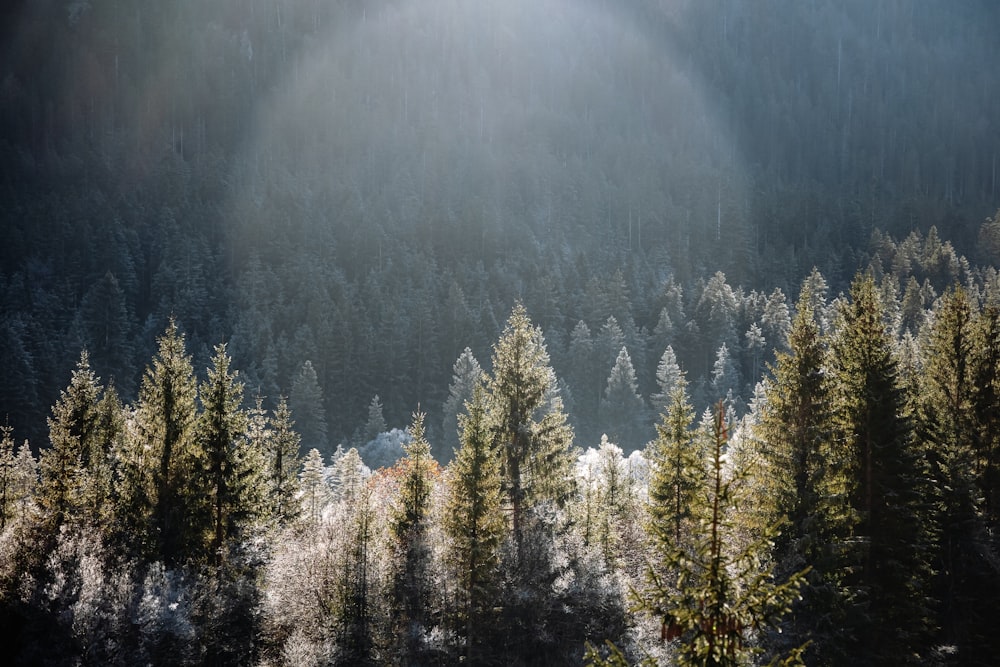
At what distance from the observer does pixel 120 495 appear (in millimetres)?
27453

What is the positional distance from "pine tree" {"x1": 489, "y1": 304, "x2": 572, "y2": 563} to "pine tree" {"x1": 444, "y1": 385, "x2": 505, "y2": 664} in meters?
1.52

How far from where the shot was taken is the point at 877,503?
67.5 ft

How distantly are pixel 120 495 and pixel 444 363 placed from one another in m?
87.0

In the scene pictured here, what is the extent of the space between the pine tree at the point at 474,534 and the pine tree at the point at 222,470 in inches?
332

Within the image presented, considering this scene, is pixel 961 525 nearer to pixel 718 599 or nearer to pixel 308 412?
pixel 718 599

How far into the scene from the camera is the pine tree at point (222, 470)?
2712 cm

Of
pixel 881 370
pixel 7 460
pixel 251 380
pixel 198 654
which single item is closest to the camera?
pixel 881 370

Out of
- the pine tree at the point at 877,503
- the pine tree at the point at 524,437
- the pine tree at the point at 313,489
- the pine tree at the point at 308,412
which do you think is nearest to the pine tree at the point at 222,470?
the pine tree at the point at 524,437

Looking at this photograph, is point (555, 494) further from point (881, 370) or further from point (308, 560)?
point (881, 370)

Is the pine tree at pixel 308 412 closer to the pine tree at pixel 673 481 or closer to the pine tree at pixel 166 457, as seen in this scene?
the pine tree at pixel 166 457

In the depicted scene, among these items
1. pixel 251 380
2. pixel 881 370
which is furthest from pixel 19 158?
pixel 881 370

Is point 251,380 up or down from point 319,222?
down

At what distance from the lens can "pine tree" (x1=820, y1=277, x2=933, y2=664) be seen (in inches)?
778

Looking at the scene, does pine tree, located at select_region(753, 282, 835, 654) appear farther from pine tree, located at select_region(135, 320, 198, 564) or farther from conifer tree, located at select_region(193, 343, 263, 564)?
pine tree, located at select_region(135, 320, 198, 564)
